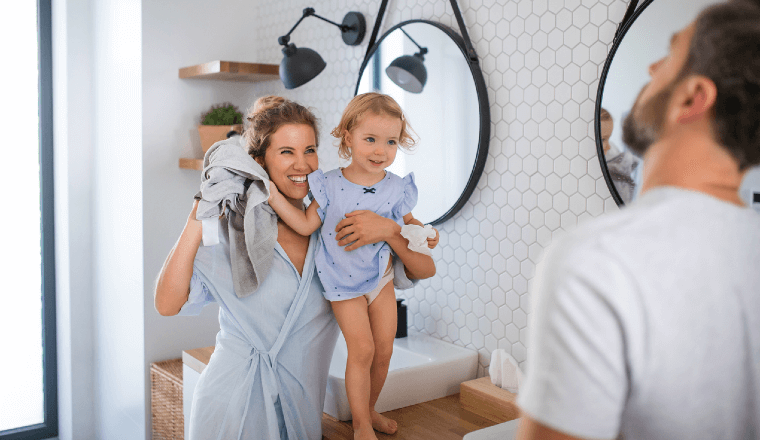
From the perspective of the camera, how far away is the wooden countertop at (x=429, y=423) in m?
1.39

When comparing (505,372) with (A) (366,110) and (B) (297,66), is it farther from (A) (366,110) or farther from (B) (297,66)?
(B) (297,66)

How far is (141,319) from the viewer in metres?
2.36

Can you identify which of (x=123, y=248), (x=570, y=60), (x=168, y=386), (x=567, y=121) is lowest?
(x=168, y=386)

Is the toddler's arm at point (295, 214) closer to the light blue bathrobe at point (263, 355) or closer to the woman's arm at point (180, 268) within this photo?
the light blue bathrobe at point (263, 355)

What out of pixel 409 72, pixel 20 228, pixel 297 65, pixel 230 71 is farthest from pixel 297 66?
pixel 20 228

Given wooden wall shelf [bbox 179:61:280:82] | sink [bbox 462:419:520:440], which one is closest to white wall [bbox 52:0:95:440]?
wooden wall shelf [bbox 179:61:280:82]

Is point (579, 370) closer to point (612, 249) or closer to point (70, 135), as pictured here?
point (612, 249)

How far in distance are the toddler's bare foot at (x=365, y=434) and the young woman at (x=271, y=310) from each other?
134 millimetres

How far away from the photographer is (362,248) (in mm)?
1341

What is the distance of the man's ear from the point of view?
16.8 inches

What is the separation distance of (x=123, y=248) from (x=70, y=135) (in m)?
0.63

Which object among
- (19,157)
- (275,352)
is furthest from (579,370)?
(19,157)

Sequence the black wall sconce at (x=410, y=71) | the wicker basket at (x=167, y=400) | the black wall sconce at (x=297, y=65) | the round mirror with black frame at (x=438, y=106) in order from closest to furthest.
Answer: the round mirror with black frame at (x=438, y=106)
the black wall sconce at (x=410, y=71)
the black wall sconce at (x=297, y=65)
the wicker basket at (x=167, y=400)

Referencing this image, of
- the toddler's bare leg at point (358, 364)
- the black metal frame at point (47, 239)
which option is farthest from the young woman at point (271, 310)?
the black metal frame at point (47, 239)
